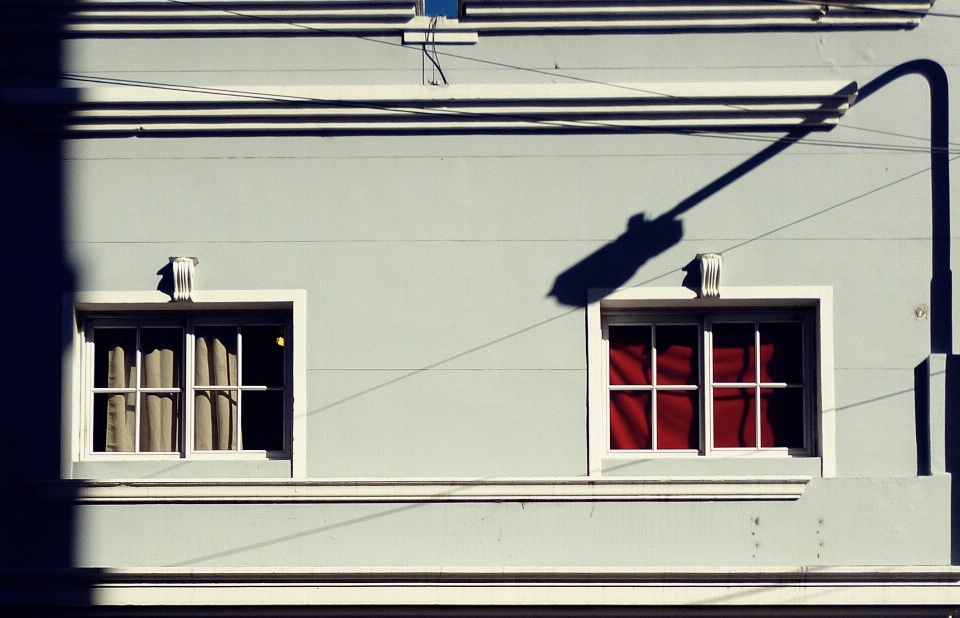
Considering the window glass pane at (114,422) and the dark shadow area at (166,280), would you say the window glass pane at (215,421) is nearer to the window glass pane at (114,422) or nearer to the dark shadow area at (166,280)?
the window glass pane at (114,422)

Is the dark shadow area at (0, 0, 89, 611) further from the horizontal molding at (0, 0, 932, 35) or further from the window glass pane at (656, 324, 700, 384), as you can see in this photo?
the window glass pane at (656, 324, 700, 384)

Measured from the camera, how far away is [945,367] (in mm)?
7254

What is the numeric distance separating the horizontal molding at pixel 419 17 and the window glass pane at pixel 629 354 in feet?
7.27

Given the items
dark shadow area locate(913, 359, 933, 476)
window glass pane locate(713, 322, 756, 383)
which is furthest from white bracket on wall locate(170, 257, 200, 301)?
dark shadow area locate(913, 359, 933, 476)

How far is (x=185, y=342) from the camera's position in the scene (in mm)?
7520

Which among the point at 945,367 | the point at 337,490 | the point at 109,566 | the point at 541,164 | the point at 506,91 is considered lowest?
the point at 109,566

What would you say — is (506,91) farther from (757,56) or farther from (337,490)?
(337,490)

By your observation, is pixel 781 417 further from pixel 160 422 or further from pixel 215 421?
pixel 160 422

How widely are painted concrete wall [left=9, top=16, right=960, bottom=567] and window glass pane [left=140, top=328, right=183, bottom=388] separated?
0.41m

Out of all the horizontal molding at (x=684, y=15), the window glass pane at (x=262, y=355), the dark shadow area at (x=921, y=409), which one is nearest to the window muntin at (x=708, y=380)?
the dark shadow area at (x=921, y=409)

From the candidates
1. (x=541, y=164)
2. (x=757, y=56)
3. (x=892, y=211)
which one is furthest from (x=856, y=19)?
(x=541, y=164)

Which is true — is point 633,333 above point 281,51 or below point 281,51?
below

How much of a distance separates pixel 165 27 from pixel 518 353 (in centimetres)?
351

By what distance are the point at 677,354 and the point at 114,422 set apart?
4.17 meters
